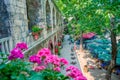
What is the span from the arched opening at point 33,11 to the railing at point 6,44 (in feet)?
17.3

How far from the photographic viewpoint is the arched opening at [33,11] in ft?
34.0

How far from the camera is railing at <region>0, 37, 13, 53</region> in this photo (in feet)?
16.3

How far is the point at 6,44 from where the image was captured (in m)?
5.21

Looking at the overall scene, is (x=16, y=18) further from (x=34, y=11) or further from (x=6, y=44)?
(x=34, y=11)

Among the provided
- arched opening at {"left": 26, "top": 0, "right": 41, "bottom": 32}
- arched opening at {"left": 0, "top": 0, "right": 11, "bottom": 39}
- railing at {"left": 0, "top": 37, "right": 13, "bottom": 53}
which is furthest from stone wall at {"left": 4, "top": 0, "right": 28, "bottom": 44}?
arched opening at {"left": 26, "top": 0, "right": 41, "bottom": 32}

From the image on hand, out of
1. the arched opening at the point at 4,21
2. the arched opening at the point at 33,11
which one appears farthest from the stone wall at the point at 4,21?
the arched opening at the point at 33,11

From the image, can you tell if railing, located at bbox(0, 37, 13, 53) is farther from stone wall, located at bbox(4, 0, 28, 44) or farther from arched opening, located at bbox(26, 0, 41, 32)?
arched opening, located at bbox(26, 0, 41, 32)

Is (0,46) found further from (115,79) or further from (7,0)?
(115,79)

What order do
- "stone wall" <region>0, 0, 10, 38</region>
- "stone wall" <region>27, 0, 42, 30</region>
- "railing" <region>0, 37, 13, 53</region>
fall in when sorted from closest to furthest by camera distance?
"railing" <region>0, 37, 13, 53</region> → "stone wall" <region>0, 0, 10, 38</region> → "stone wall" <region>27, 0, 42, 30</region>

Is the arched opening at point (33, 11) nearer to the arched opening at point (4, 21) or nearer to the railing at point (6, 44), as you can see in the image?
the arched opening at point (4, 21)

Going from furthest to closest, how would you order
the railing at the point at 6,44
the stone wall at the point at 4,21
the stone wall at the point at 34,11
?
1. the stone wall at the point at 34,11
2. the stone wall at the point at 4,21
3. the railing at the point at 6,44

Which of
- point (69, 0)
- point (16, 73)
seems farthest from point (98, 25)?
point (69, 0)

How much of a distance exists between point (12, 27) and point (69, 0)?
35.7 feet

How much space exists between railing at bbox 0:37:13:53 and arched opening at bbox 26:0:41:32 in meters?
5.27
